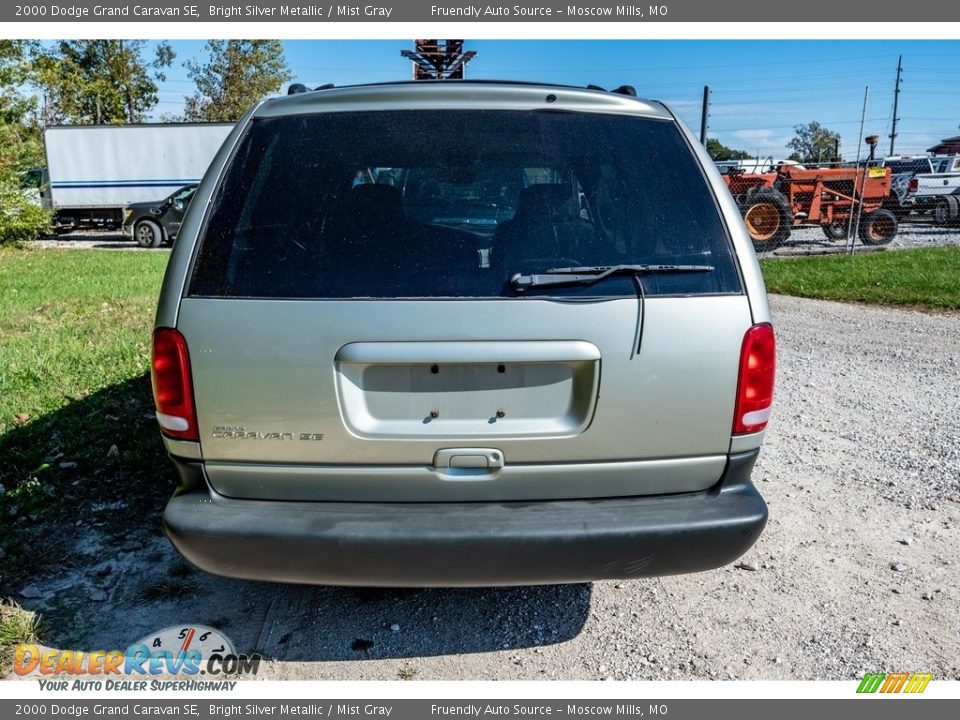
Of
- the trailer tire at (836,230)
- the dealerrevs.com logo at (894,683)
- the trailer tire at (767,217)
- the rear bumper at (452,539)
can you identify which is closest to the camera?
the rear bumper at (452,539)

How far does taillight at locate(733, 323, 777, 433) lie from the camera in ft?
7.89

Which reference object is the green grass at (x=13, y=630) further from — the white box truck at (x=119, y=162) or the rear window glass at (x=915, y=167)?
the rear window glass at (x=915, y=167)

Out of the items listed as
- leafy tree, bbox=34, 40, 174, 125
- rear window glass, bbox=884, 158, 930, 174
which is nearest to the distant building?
rear window glass, bbox=884, 158, 930, 174

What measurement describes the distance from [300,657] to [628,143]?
2141 mm

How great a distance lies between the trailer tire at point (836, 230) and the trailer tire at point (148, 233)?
16.7 m

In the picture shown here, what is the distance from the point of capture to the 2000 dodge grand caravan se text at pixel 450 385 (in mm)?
2295

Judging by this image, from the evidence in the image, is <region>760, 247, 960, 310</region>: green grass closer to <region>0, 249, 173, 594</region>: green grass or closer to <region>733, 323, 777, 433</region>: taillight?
<region>733, 323, 777, 433</region>: taillight

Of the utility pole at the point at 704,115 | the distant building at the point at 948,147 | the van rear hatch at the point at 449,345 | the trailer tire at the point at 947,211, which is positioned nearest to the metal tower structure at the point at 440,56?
the utility pole at the point at 704,115

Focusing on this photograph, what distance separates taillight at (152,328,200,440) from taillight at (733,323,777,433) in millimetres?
1710

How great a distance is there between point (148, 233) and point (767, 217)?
1582 cm

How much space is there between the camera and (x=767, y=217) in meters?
15.1

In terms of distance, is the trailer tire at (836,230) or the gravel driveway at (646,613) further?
the trailer tire at (836,230)

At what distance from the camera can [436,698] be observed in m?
2.57
